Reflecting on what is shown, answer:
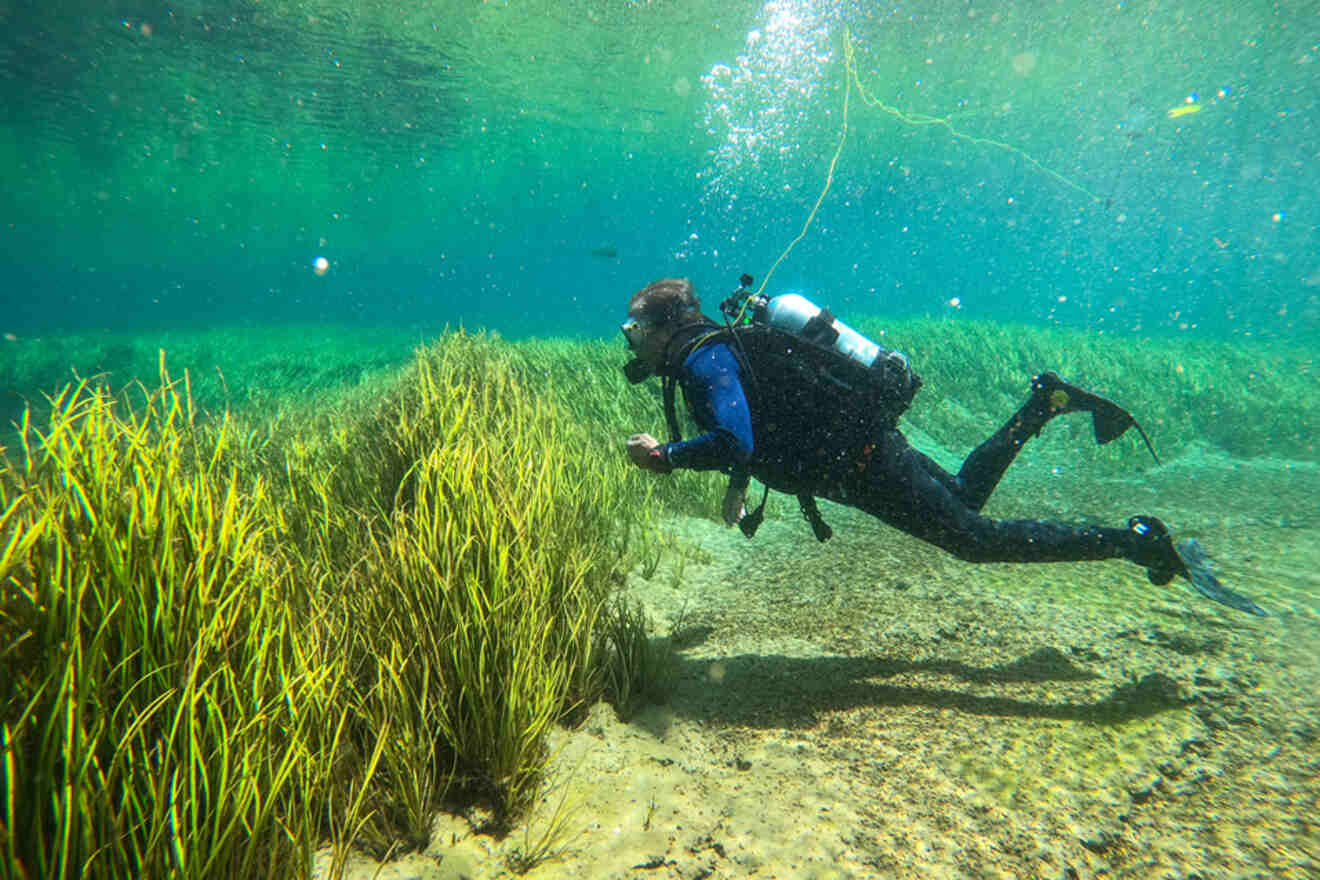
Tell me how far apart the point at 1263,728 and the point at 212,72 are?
34.4 meters

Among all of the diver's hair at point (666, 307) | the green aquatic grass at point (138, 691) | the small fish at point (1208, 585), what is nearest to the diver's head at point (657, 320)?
the diver's hair at point (666, 307)

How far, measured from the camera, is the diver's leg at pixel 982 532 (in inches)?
122

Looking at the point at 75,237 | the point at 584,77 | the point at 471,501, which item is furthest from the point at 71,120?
the point at 75,237

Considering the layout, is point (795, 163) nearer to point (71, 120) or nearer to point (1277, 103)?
point (1277, 103)

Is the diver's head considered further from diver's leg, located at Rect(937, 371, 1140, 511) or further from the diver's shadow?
diver's leg, located at Rect(937, 371, 1140, 511)

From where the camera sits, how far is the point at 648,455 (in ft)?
9.65

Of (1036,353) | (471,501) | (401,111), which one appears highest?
(401,111)

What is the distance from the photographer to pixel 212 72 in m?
22.7

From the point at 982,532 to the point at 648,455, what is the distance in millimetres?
2049

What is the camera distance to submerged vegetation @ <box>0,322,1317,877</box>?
1.11 m

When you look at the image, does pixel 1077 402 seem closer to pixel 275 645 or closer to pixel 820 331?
pixel 820 331

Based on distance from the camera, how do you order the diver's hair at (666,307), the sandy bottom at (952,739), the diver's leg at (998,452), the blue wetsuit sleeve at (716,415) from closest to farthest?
1. the sandy bottom at (952,739)
2. the blue wetsuit sleeve at (716,415)
3. the diver's hair at (666,307)
4. the diver's leg at (998,452)

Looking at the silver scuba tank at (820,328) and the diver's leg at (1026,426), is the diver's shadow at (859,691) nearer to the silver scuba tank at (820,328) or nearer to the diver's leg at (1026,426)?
the diver's leg at (1026,426)

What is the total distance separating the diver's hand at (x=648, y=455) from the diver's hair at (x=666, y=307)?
0.79m
